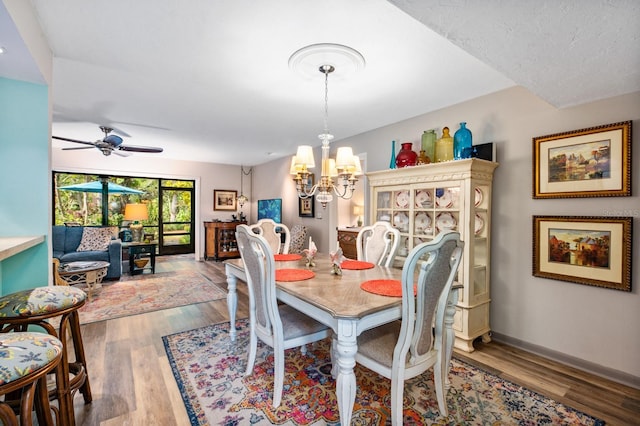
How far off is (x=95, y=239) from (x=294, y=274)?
15.9 feet

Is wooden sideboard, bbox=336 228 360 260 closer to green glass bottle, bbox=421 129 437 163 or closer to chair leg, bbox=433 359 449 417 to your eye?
green glass bottle, bbox=421 129 437 163

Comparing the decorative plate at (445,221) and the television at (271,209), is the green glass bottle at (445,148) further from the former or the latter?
the television at (271,209)

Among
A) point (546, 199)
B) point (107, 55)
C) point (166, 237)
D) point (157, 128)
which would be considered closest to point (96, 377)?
point (107, 55)

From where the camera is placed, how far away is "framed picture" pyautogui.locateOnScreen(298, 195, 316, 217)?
530 cm

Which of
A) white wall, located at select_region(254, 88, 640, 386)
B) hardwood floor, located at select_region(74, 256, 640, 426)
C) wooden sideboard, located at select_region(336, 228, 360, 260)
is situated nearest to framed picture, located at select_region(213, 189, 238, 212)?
wooden sideboard, located at select_region(336, 228, 360, 260)

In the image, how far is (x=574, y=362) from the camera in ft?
7.41

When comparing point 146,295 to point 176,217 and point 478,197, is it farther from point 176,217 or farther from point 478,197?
→ point 478,197

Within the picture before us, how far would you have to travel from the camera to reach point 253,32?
1.83 m

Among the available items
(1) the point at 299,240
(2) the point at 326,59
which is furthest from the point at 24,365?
(1) the point at 299,240

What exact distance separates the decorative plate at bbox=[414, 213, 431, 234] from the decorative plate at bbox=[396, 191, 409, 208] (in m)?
0.19

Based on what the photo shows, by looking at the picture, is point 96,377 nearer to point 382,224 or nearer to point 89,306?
point 89,306

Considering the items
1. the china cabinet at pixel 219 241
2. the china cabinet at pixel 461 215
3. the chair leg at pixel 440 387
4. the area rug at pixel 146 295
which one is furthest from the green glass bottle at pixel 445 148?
the china cabinet at pixel 219 241

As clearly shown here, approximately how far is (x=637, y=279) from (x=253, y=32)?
3089mm

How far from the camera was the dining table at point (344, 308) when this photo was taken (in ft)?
4.61
